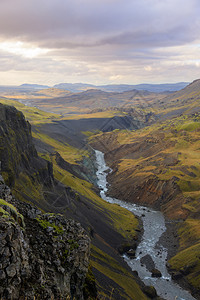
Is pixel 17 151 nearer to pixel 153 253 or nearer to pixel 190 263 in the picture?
pixel 153 253

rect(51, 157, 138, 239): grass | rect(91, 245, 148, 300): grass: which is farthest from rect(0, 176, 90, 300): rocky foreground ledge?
rect(51, 157, 138, 239): grass

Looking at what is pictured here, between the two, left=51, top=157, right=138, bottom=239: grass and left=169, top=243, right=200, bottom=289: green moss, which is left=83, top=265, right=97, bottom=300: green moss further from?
left=51, top=157, right=138, bottom=239: grass

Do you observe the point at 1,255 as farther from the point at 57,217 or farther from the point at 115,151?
the point at 115,151

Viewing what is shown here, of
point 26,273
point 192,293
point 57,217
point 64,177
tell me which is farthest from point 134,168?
point 26,273

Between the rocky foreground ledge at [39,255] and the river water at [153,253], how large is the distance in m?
17.4

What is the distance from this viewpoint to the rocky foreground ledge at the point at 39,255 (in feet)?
41.6

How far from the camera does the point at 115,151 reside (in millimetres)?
161250

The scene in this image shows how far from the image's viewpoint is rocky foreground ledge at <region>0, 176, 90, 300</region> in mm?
12672

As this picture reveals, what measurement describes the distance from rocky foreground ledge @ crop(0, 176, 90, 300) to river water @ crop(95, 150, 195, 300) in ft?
57.0

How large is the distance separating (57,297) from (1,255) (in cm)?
466

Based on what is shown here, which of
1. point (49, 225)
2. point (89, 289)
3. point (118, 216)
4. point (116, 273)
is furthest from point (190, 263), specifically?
point (49, 225)

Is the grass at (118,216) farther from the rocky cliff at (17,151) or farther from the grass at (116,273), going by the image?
the grass at (116,273)

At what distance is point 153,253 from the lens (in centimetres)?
6144

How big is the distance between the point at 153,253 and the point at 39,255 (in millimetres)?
51917
